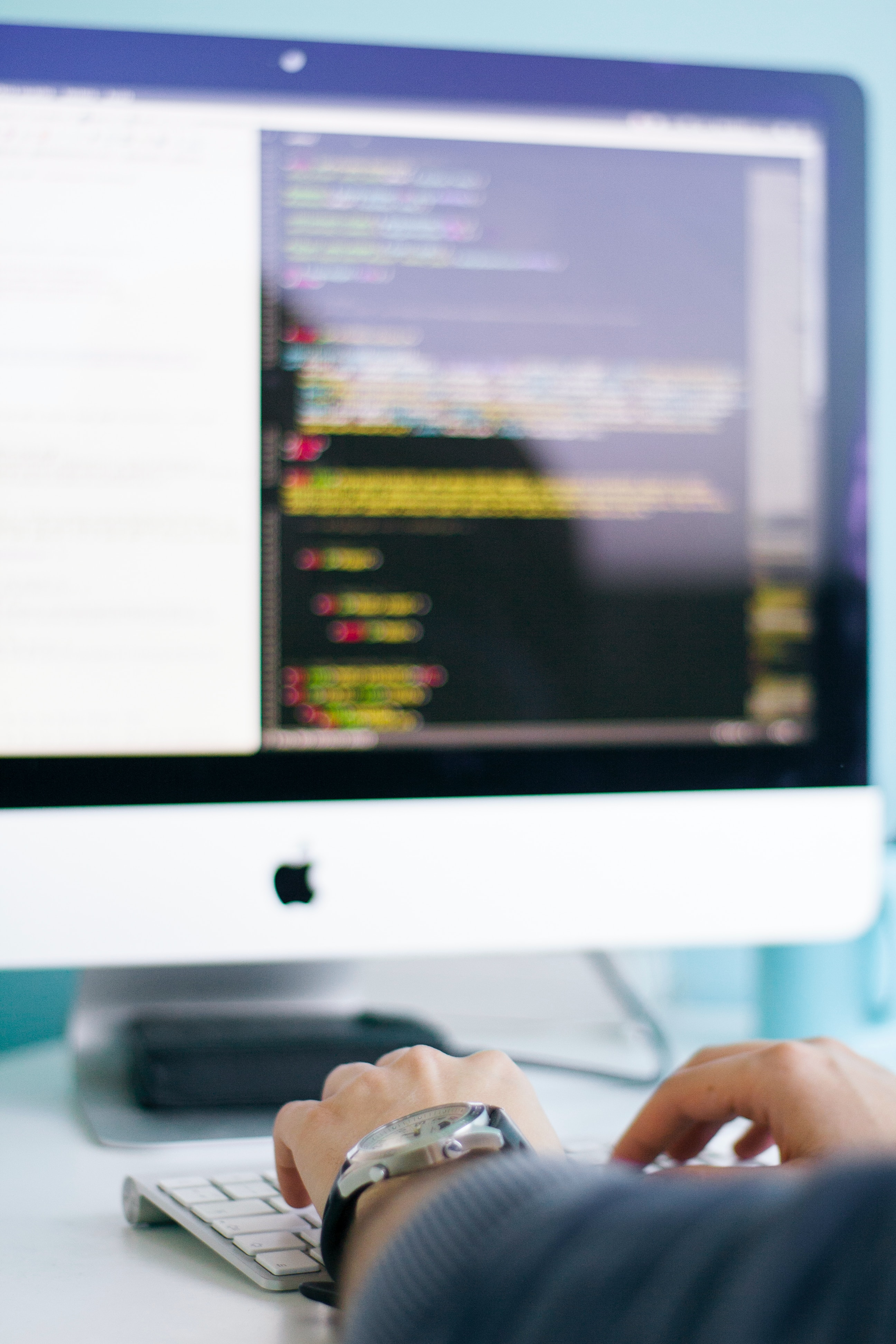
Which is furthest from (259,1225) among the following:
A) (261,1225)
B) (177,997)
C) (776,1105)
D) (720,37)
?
(720,37)

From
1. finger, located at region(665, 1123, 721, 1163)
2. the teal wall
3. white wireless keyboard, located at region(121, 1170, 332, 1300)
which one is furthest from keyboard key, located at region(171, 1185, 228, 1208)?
the teal wall

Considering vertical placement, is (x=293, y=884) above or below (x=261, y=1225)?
above

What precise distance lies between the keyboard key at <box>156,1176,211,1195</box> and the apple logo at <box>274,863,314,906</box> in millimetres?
169

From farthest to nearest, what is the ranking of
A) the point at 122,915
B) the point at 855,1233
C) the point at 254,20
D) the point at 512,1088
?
1. the point at 254,20
2. the point at 122,915
3. the point at 512,1088
4. the point at 855,1233

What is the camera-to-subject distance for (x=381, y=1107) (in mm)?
467

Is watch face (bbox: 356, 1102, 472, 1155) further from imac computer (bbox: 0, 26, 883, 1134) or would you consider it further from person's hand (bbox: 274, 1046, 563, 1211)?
imac computer (bbox: 0, 26, 883, 1134)

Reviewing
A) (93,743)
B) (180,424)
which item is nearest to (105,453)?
(180,424)

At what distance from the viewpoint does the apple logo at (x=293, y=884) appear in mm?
654

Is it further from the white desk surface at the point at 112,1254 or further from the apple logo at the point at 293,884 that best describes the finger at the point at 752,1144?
the apple logo at the point at 293,884

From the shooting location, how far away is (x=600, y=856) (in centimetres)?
69

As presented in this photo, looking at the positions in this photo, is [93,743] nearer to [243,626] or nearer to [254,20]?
[243,626]

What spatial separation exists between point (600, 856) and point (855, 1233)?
484 mm

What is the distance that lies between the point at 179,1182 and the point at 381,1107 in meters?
0.10

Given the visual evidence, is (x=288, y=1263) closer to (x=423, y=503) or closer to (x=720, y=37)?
(x=423, y=503)
